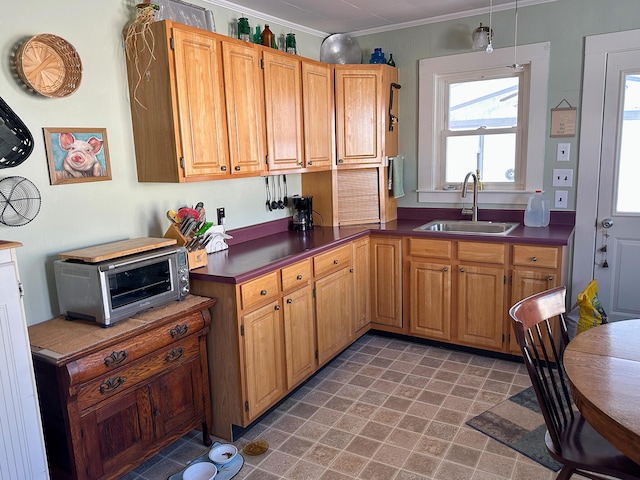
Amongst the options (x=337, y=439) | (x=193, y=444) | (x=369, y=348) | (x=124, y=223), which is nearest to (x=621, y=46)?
(x=369, y=348)

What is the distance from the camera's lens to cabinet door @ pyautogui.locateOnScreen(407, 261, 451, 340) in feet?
11.2

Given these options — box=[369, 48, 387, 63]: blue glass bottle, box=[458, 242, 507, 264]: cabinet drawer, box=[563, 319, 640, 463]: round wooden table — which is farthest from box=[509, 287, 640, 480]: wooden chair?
box=[369, 48, 387, 63]: blue glass bottle

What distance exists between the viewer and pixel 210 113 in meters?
2.59

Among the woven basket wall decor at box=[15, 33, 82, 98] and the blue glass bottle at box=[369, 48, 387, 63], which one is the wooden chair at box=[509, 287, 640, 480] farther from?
the blue glass bottle at box=[369, 48, 387, 63]

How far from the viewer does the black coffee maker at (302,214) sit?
366cm

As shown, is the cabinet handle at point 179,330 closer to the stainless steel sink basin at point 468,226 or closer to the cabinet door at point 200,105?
the cabinet door at point 200,105

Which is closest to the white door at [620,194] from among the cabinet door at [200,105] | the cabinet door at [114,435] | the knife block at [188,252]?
the cabinet door at [200,105]

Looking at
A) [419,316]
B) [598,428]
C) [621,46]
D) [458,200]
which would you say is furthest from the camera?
[458,200]

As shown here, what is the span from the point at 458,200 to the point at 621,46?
147 cm

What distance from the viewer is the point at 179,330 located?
2.26m

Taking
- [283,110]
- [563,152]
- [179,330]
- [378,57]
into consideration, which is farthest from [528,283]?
[179,330]

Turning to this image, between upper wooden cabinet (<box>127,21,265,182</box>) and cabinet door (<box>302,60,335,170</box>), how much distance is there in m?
0.62

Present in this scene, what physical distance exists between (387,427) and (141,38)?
7.79ft

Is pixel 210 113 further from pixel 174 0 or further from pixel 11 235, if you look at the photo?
pixel 11 235
